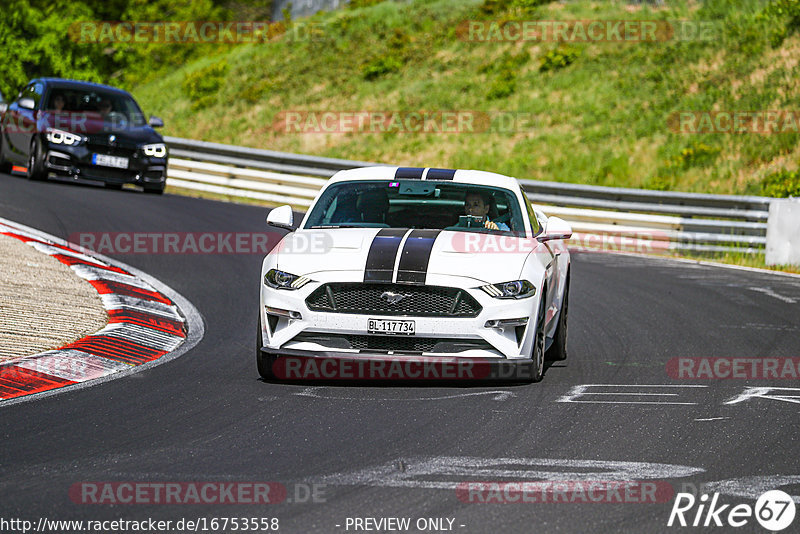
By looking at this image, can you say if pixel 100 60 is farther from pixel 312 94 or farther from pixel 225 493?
pixel 225 493

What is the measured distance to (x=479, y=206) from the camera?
372 inches

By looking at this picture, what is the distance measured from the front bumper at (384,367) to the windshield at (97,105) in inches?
522

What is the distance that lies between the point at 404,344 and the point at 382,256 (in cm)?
61

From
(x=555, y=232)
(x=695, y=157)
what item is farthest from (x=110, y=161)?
(x=695, y=157)

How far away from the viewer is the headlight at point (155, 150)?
20875 mm

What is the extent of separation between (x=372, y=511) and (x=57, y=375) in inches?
156

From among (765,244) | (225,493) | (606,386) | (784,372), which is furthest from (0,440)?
(765,244)

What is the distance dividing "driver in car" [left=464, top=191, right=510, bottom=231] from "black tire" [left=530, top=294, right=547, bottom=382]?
901 mm

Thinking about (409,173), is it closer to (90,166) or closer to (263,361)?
(263,361)

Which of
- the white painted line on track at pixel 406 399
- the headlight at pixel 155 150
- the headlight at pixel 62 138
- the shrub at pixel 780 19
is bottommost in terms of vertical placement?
the white painted line on track at pixel 406 399

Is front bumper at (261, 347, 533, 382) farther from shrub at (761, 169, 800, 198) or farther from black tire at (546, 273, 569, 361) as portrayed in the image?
shrub at (761, 169, 800, 198)

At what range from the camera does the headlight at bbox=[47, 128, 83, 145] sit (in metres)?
20.1

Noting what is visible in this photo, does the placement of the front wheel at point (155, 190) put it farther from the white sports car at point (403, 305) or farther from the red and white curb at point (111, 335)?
the white sports car at point (403, 305)

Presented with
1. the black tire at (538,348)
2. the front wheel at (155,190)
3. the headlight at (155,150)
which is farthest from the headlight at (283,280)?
the front wheel at (155,190)
